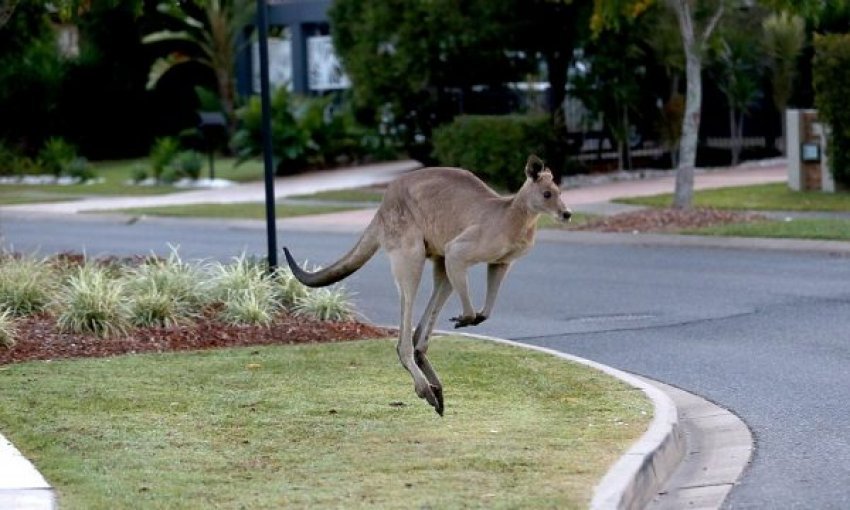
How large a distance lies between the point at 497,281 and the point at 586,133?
2470 centimetres

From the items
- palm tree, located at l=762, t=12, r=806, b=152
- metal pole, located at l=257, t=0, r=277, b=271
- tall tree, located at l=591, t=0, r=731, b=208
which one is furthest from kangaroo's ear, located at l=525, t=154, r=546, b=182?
palm tree, located at l=762, t=12, r=806, b=152

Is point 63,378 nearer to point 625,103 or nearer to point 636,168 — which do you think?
point 625,103

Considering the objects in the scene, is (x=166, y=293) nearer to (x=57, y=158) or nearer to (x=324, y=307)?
(x=324, y=307)

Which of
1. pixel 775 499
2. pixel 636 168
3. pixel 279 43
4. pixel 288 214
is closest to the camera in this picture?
pixel 775 499

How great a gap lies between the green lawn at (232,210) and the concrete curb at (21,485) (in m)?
19.0

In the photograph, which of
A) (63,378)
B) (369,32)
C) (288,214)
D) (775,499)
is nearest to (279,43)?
(369,32)

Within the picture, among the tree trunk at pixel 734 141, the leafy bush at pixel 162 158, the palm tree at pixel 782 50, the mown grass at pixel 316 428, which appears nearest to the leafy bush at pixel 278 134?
the leafy bush at pixel 162 158

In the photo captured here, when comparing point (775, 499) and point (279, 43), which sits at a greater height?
point (279, 43)

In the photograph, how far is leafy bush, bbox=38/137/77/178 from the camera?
3959 centimetres

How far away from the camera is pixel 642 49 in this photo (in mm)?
31891

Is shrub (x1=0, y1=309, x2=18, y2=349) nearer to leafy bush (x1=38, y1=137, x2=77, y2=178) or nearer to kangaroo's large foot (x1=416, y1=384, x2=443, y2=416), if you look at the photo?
kangaroo's large foot (x1=416, y1=384, x2=443, y2=416)

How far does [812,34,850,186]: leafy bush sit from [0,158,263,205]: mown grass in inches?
591

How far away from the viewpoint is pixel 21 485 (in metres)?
8.38

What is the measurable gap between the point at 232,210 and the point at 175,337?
52.6ft
